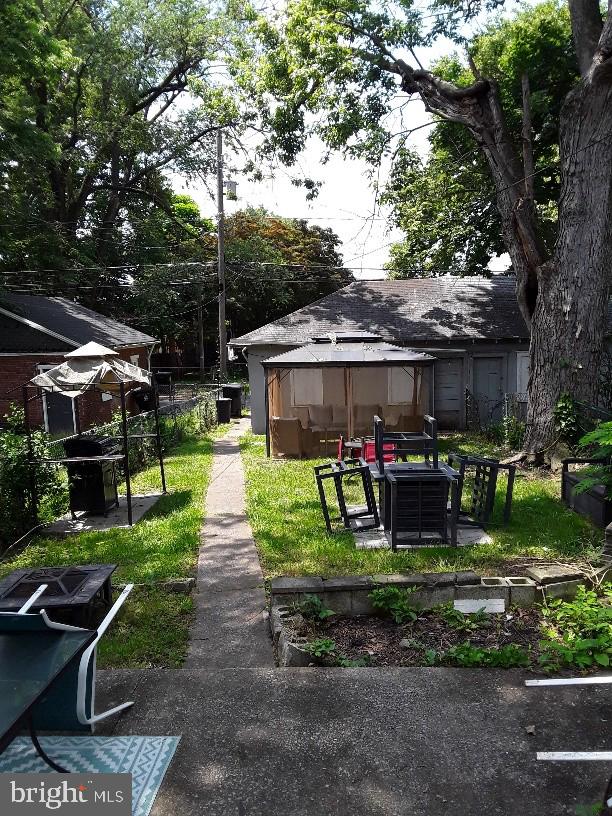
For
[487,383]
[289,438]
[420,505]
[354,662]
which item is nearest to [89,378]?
[420,505]

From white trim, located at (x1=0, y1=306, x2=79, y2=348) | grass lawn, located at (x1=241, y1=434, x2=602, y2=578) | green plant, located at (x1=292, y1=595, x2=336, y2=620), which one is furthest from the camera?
white trim, located at (x1=0, y1=306, x2=79, y2=348)

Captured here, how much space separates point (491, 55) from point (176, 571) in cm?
1587

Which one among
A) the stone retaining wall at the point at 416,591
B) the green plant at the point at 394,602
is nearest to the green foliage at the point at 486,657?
the green plant at the point at 394,602

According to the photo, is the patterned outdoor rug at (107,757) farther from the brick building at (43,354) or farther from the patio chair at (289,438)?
the brick building at (43,354)

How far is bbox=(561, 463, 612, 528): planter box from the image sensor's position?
782 cm

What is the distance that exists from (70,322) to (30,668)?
784 inches

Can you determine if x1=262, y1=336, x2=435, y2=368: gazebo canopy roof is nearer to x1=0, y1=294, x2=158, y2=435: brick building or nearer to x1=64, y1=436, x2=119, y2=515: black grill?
x1=64, y1=436, x2=119, y2=515: black grill

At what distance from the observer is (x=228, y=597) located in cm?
623

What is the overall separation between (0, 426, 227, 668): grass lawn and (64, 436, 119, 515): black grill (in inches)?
32.6

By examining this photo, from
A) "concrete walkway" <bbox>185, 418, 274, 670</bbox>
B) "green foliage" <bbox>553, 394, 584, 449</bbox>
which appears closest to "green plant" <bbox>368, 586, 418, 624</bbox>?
"concrete walkway" <bbox>185, 418, 274, 670</bbox>

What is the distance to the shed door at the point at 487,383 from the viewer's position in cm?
Answer: 1861

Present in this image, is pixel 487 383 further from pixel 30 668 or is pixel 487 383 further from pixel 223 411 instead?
pixel 30 668

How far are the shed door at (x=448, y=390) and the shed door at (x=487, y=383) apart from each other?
624 mm

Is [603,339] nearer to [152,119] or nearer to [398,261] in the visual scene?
[398,261]
